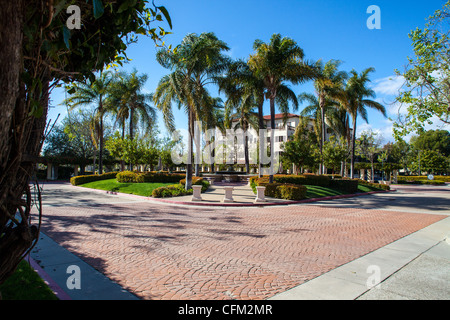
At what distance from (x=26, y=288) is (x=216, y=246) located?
3.99 meters

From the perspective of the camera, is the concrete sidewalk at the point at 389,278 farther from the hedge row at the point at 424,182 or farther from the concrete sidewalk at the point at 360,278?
the hedge row at the point at 424,182

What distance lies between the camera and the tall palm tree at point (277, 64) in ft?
67.2

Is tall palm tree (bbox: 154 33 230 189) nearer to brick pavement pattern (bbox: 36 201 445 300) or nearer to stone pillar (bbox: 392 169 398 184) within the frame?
brick pavement pattern (bbox: 36 201 445 300)

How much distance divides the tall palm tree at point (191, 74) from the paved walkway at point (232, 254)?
11.6 meters

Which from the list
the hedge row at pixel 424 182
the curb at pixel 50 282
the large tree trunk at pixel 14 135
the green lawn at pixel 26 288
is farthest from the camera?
the hedge row at pixel 424 182

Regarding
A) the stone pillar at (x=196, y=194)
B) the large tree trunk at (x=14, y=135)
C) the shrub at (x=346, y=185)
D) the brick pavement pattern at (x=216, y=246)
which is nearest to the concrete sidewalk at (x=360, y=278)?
the brick pavement pattern at (x=216, y=246)

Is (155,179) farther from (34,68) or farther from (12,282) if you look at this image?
(34,68)

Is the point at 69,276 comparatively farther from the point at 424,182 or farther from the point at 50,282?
the point at 424,182

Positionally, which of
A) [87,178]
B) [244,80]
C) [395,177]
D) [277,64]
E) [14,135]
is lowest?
[395,177]

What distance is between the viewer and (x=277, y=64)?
67.3ft

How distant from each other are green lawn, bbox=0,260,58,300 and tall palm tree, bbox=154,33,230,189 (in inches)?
643

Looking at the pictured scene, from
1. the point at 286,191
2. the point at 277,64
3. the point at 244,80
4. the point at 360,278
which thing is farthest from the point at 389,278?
the point at 244,80

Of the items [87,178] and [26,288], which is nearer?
[26,288]

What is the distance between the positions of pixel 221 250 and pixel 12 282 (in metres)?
4.01
